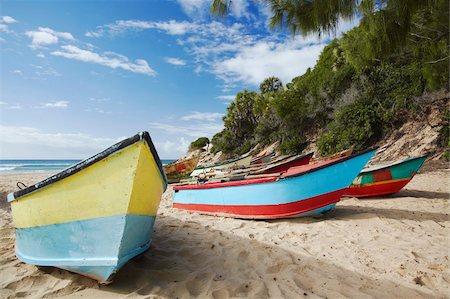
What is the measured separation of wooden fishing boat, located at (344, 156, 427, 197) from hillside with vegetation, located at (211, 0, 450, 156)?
2248 mm

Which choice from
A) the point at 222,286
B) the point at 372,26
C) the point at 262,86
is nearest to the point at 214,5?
the point at 372,26

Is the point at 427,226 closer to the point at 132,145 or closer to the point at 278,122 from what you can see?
the point at 132,145

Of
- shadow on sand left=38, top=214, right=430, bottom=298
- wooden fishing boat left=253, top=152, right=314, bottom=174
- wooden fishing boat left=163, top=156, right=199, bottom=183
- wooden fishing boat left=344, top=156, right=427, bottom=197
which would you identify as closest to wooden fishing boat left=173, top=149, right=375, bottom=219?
shadow on sand left=38, top=214, right=430, bottom=298

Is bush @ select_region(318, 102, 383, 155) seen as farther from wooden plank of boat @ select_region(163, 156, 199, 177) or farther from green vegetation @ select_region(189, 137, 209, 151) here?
green vegetation @ select_region(189, 137, 209, 151)

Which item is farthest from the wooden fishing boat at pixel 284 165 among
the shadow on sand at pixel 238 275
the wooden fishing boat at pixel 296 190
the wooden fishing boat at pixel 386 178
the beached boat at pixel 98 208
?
the beached boat at pixel 98 208

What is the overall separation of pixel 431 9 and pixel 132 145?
18.3 feet

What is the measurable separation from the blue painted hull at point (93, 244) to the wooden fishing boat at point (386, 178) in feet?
19.7

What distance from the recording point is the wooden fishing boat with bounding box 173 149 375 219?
15.4 feet

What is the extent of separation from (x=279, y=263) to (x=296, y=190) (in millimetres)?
1798

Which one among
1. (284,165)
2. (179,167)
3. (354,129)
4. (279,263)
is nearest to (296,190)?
(279,263)

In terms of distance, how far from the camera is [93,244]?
103 inches

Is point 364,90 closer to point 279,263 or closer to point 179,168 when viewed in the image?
point 179,168

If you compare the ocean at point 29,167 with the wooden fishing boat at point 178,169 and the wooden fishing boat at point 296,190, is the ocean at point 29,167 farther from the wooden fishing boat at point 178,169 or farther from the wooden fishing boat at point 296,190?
the wooden fishing boat at point 296,190

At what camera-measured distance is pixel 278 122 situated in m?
24.5
